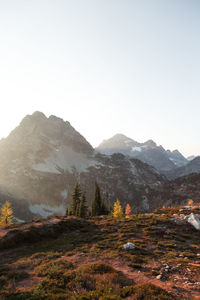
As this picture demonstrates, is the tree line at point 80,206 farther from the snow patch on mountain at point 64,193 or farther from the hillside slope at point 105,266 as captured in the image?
the snow patch on mountain at point 64,193

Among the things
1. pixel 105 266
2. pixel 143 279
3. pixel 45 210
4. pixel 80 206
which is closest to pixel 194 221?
pixel 143 279

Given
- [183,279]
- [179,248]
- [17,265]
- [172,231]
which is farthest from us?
[172,231]

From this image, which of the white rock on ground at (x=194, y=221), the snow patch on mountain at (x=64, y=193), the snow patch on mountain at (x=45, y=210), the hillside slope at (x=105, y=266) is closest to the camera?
the hillside slope at (x=105, y=266)

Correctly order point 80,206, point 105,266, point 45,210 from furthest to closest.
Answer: point 45,210
point 80,206
point 105,266

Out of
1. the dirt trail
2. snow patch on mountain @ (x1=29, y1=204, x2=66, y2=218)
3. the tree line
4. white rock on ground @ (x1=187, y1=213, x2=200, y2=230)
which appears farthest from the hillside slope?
snow patch on mountain @ (x1=29, y1=204, x2=66, y2=218)

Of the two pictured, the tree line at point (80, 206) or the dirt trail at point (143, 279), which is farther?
the tree line at point (80, 206)

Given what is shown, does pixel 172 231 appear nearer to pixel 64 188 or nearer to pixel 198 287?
pixel 198 287

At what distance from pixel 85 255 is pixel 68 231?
14.1 metres

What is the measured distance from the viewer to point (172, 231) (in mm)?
24547

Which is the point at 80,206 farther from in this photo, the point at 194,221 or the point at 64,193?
the point at 64,193

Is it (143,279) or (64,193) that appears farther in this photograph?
(64,193)

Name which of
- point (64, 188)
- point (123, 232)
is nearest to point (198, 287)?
point (123, 232)

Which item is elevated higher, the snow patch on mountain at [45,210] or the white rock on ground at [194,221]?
the white rock on ground at [194,221]

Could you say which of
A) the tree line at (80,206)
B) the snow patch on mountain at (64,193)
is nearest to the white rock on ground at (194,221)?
the tree line at (80,206)
